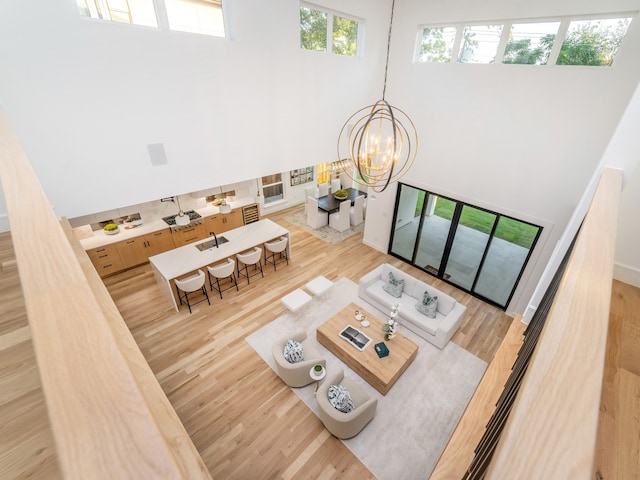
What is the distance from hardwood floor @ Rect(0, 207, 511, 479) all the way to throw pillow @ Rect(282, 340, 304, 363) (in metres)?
0.54

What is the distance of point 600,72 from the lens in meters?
4.02

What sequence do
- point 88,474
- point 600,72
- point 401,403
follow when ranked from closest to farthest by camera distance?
point 88,474, point 600,72, point 401,403

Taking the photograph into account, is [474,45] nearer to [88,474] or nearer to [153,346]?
[88,474]

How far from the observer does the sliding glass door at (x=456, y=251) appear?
640 cm

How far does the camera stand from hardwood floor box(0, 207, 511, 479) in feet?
3.94

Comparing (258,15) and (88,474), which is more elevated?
(258,15)

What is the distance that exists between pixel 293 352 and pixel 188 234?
504cm

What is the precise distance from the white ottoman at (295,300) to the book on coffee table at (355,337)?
109cm

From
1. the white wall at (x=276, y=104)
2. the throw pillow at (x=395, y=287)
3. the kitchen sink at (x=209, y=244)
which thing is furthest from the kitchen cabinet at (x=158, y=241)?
the throw pillow at (x=395, y=287)

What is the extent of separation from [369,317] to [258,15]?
5354mm

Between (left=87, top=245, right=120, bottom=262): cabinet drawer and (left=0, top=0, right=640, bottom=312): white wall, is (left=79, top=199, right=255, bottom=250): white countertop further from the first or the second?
(left=0, top=0, right=640, bottom=312): white wall

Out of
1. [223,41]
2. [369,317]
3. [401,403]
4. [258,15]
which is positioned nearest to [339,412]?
[401,403]

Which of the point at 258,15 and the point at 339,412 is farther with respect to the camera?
the point at 258,15

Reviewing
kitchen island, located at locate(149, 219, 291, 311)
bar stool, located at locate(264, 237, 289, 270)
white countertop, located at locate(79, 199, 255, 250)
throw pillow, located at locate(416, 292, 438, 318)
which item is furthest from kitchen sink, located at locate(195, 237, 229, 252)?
throw pillow, located at locate(416, 292, 438, 318)
